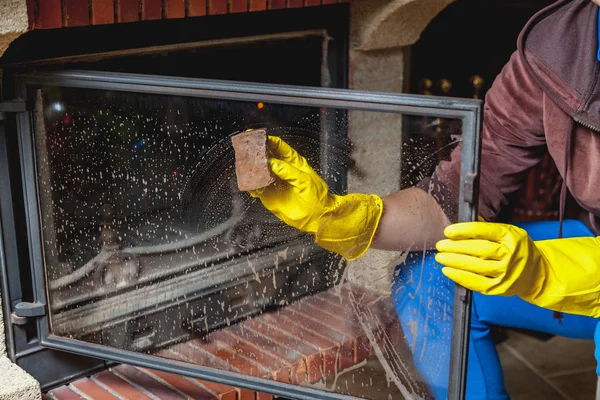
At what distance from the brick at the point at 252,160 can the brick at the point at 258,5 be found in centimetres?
53

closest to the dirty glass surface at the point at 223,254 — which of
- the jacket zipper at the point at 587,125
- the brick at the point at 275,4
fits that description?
the jacket zipper at the point at 587,125

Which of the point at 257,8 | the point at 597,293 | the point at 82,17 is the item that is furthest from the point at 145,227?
the point at 597,293

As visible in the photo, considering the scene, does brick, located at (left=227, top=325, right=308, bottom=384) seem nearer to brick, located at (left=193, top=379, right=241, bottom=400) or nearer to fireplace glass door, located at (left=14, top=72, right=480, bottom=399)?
fireplace glass door, located at (left=14, top=72, right=480, bottom=399)

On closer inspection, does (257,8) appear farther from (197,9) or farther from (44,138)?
(44,138)

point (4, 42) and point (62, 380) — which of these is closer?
point (4, 42)

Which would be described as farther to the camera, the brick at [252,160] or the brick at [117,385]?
the brick at [117,385]

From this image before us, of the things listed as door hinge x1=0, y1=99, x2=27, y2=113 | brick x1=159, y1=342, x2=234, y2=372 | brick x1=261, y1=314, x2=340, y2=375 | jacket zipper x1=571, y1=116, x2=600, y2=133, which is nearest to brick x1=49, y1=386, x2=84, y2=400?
brick x1=159, y1=342, x2=234, y2=372

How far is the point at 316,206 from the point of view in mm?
1458

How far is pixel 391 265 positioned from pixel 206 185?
40 centimetres

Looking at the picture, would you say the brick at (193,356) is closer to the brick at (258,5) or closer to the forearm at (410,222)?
the forearm at (410,222)

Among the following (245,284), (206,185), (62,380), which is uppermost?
(206,185)

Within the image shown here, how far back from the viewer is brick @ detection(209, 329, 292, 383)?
1.70 m

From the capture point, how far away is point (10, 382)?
1682 millimetres

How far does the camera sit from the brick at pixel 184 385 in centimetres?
183
